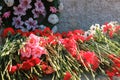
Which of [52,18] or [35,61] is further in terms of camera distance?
[52,18]

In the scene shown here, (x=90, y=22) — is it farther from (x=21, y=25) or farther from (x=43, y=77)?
(x=43, y=77)

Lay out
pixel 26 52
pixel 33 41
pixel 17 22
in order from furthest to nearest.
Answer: pixel 17 22, pixel 33 41, pixel 26 52

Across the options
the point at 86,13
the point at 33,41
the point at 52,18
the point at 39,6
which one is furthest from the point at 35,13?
the point at 33,41

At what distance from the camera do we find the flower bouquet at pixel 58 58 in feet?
10.9

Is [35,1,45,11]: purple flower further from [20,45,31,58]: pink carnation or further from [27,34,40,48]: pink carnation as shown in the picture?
[20,45,31,58]: pink carnation

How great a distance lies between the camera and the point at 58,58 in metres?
3.48

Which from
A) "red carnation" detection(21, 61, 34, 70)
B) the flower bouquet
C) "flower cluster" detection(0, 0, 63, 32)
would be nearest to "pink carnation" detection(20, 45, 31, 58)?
the flower bouquet

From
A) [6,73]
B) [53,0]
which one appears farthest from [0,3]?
[6,73]

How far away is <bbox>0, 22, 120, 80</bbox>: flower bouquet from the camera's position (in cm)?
332

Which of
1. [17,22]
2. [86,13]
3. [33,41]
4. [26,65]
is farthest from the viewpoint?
[86,13]

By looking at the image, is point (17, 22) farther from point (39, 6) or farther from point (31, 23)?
point (39, 6)

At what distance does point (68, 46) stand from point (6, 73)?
0.66 m

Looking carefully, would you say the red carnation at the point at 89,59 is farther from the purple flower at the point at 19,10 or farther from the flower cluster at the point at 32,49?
the purple flower at the point at 19,10

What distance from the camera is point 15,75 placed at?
129 inches
